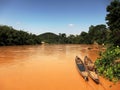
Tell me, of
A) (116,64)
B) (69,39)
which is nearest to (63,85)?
(116,64)

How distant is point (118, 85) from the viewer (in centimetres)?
828

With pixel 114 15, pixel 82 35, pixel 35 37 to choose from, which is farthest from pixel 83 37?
pixel 114 15

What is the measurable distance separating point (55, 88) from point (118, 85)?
291 cm

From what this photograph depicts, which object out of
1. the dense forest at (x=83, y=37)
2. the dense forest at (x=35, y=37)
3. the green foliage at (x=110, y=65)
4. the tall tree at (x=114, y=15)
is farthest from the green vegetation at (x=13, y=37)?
the green foliage at (x=110, y=65)

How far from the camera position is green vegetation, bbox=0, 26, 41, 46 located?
39.2m

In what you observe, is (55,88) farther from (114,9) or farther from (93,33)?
(93,33)

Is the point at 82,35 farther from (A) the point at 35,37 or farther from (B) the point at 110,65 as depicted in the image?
(B) the point at 110,65

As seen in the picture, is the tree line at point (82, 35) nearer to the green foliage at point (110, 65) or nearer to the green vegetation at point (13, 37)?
the green vegetation at point (13, 37)

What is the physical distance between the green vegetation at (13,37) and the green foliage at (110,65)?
37.0 metres

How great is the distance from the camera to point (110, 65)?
3.60 m

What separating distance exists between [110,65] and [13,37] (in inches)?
1563

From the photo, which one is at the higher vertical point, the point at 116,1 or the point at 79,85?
the point at 116,1

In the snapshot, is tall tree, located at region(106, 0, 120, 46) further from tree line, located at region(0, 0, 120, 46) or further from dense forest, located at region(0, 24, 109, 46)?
dense forest, located at region(0, 24, 109, 46)

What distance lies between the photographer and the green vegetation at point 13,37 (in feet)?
129
